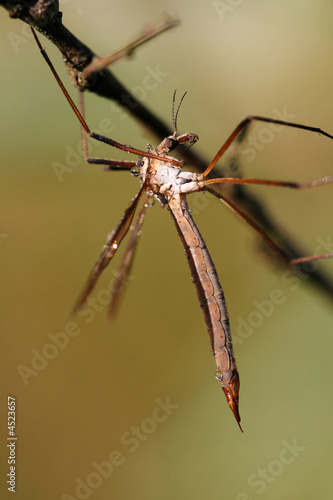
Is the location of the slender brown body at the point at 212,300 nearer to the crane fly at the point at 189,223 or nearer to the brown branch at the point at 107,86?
the crane fly at the point at 189,223

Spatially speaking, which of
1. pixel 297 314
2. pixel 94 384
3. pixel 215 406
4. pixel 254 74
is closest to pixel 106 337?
pixel 94 384

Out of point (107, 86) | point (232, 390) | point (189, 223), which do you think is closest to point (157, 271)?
point (189, 223)

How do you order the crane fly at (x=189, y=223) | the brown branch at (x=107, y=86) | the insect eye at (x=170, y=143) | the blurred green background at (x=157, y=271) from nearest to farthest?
the brown branch at (x=107, y=86) < the crane fly at (x=189, y=223) < the insect eye at (x=170, y=143) < the blurred green background at (x=157, y=271)

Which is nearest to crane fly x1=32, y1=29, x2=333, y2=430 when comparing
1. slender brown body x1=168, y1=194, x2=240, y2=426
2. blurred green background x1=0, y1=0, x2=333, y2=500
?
slender brown body x1=168, y1=194, x2=240, y2=426

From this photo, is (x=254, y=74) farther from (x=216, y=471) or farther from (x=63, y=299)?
(x=216, y=471)

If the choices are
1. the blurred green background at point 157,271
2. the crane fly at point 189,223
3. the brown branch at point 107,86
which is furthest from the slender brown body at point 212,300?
the blurred green background at point 157,271

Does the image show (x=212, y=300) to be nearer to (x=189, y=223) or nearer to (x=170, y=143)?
(x=189, y=223)

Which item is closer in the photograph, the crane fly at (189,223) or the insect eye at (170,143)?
the crane fly at (189,223)
